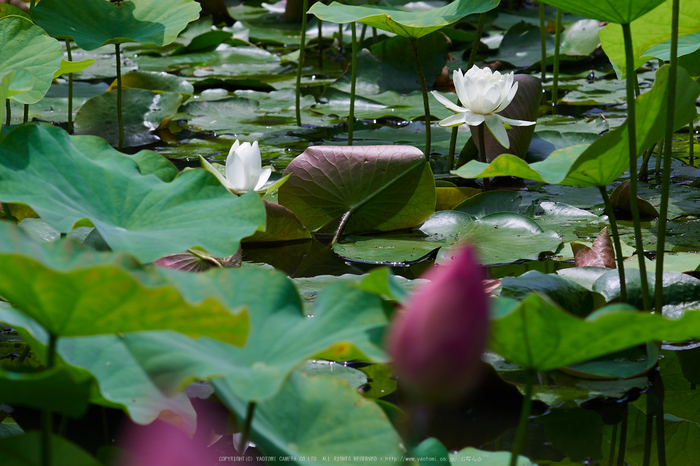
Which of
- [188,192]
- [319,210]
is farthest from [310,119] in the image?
[188,192]

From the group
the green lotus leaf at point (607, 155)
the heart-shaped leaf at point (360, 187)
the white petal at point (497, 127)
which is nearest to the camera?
the green lotus leaf at point (607, 155)

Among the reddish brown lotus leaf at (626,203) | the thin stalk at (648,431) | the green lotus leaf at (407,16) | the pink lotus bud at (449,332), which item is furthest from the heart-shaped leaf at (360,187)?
the pink lotus bud at (449,332)

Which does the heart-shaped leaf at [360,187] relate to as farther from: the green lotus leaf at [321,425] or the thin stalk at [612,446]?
the green lotus leaf at [321,425]

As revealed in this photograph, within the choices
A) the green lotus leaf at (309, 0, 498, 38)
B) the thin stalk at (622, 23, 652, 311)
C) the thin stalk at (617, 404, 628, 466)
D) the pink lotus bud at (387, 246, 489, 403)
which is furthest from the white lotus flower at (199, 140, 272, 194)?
the pink lotus bud at (387, 246, 489, 403)

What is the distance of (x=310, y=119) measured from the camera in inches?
102

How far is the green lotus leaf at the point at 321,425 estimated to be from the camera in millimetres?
547

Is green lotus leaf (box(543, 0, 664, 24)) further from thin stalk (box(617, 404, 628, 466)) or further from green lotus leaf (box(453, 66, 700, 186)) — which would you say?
thin stalk (box(617, 404, 628, 466))

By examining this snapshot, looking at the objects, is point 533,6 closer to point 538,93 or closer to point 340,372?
point 538,93

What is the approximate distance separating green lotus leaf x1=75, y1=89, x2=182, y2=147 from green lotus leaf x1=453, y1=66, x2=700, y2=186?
5.50 feet

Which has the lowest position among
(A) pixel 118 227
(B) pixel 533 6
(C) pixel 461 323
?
(B) pixel 533 6

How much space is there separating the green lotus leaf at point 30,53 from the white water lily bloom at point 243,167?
1.30 feet

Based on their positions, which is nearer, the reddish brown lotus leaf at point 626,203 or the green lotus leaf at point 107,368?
the green lotus leaf at point 107,368

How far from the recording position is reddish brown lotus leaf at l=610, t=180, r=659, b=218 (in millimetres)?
1542

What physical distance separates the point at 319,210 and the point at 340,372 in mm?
654
